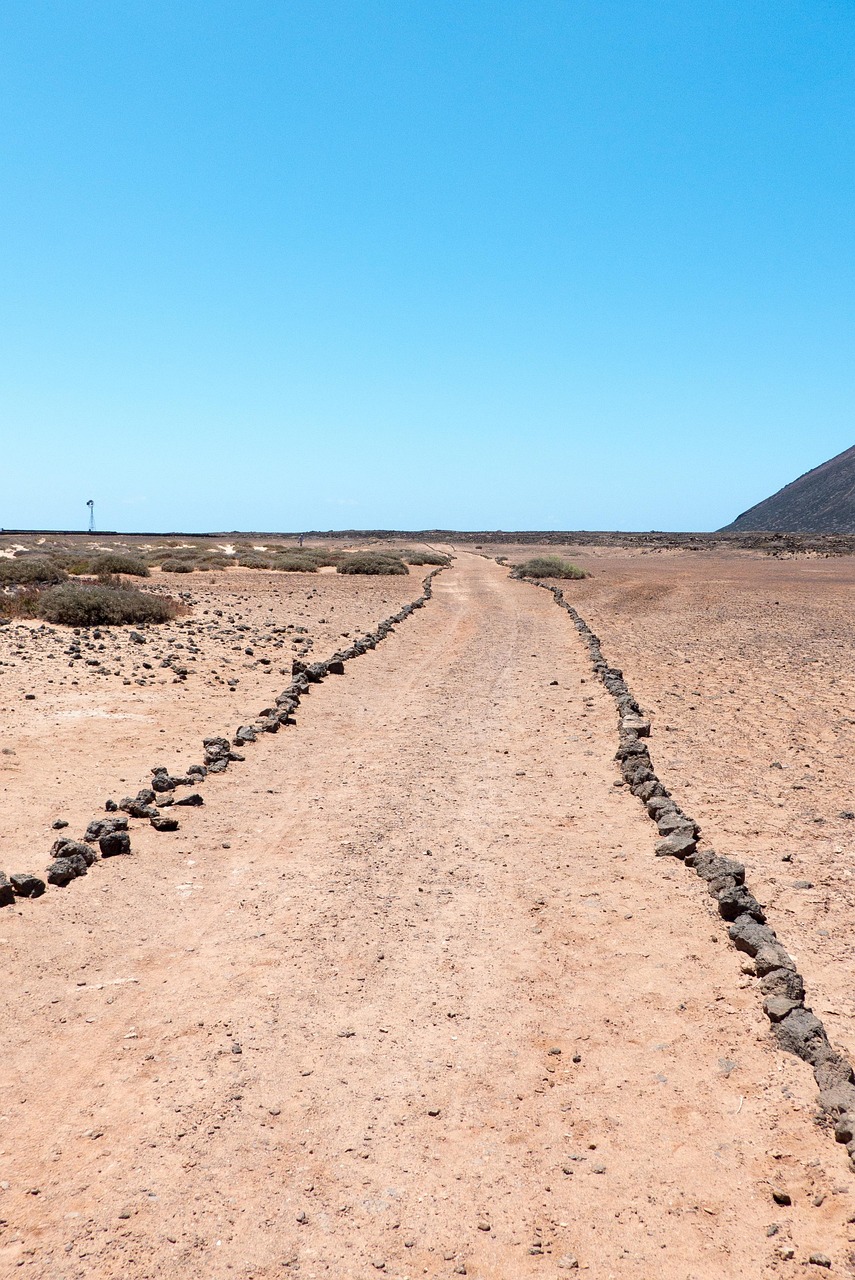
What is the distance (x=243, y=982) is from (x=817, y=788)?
625cm

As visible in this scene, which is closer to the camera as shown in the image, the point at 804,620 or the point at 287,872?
the point at 287,872

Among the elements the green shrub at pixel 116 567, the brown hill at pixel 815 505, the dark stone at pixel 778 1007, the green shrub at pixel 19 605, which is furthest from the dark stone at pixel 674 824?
the brown hill at pixel 815 505

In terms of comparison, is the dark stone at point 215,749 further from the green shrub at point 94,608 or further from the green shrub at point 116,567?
the green shrub at point 116,567

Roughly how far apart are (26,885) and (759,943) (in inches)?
188

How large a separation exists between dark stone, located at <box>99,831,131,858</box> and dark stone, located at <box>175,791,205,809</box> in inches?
43.5

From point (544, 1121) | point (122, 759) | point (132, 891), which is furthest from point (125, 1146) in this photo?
point (122, 759)

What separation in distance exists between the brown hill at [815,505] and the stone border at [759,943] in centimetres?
13613

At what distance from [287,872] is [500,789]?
2.83m

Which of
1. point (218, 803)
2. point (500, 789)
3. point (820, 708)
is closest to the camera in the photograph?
point (218, 803)

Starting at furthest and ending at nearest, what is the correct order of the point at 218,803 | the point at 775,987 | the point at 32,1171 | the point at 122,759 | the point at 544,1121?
the point at 122,759
the point at 218,803
the point at 775,987
the point at 544,1121
the point at 32,1171

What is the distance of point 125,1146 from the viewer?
153 inches

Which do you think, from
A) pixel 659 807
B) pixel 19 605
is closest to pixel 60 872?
pixel 659 807

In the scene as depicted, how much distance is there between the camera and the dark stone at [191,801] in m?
8.26

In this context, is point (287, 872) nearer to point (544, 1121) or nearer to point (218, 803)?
point (218, 803)
